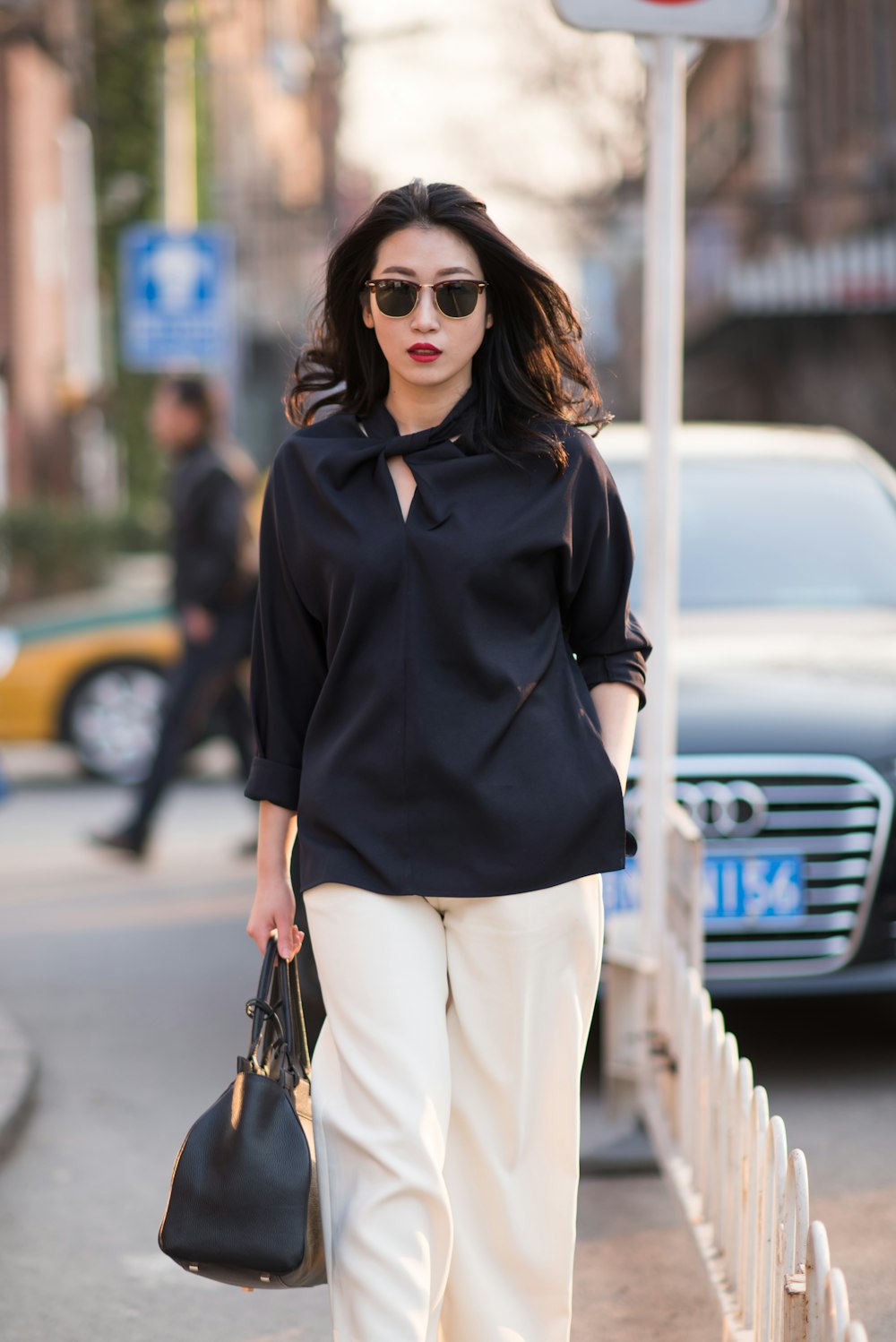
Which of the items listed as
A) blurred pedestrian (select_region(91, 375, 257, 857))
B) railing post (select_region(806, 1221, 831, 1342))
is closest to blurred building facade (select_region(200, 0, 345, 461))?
blurred pedestrian (select_region(91, 375, 257, 857))

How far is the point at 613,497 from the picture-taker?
3.00m

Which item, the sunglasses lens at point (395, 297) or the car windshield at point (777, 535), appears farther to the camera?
the car windshield at point (777, 535)

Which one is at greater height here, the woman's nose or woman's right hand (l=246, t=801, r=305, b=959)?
the woman's nose

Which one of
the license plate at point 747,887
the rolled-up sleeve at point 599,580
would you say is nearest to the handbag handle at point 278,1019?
the rolled-up sleeve at point 599,580

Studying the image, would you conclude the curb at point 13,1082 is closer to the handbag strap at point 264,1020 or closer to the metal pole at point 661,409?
the metal pole at point 661,409

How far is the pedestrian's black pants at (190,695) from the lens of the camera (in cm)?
868

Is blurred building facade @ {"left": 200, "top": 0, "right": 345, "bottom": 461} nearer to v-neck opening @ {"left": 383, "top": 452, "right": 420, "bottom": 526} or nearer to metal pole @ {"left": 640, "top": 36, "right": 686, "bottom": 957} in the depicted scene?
metal pole @ {"left": 640, "top": 36, "right": 686, "bottom": 957}

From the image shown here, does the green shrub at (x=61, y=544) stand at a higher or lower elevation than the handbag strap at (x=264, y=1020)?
lower

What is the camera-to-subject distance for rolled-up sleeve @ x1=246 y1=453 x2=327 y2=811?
2951 mm

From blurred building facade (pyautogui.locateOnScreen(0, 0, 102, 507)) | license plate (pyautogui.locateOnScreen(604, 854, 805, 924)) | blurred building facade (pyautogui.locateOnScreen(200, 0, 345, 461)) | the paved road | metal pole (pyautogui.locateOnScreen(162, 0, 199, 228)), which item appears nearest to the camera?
the paved road

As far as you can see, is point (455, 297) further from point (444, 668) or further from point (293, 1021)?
point (293, 1021)

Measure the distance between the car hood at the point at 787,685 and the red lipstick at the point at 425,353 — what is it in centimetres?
245

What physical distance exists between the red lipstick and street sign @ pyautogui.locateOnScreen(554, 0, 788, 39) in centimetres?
181

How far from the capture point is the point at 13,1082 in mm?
5281
